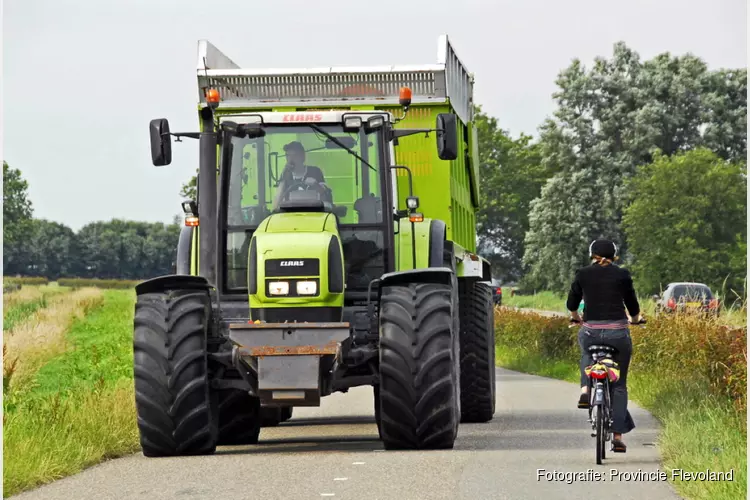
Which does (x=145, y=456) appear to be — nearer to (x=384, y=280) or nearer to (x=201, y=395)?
(x=201, y=395)

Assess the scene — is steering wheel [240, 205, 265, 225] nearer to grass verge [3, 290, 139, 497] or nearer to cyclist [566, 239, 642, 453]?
grass verge [3, 290, 139, 497]

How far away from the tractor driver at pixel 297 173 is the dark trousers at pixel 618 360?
117 inches

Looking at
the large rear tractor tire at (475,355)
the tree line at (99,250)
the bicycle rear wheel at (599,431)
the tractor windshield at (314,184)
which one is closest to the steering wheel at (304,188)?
the tractor windshield at (314,184)

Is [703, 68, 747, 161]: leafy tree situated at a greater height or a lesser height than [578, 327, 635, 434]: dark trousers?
greater

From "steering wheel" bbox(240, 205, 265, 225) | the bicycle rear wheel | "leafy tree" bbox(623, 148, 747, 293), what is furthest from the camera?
"leafy tree" bbox(623, 148, 747, 293)

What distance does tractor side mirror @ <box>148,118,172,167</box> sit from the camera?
1348cm

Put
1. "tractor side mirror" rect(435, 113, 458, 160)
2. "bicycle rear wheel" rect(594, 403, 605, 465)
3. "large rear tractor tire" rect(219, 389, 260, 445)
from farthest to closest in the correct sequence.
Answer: "large rear tractor tire" rect(219, 389, 260, 445)
"tractor side mirror" rect(435, 113, 458, 160)
"bicycle rear wheel" rect(594, 403, 605, 465)

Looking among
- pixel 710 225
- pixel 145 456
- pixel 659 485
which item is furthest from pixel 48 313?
pixel 659 485

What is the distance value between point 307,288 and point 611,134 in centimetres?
6438

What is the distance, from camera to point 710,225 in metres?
68.2

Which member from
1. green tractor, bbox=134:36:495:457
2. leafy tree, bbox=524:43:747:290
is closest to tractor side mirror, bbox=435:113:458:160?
green tractor, bbox=134:36:495:457

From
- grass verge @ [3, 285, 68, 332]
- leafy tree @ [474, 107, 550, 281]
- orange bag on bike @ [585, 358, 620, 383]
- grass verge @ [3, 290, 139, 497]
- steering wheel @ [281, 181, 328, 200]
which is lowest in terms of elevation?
grass verge @ [3, 290, 139, 497]

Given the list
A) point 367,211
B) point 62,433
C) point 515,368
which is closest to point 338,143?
point 367,211

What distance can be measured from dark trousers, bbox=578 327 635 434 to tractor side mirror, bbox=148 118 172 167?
3.88 metres
